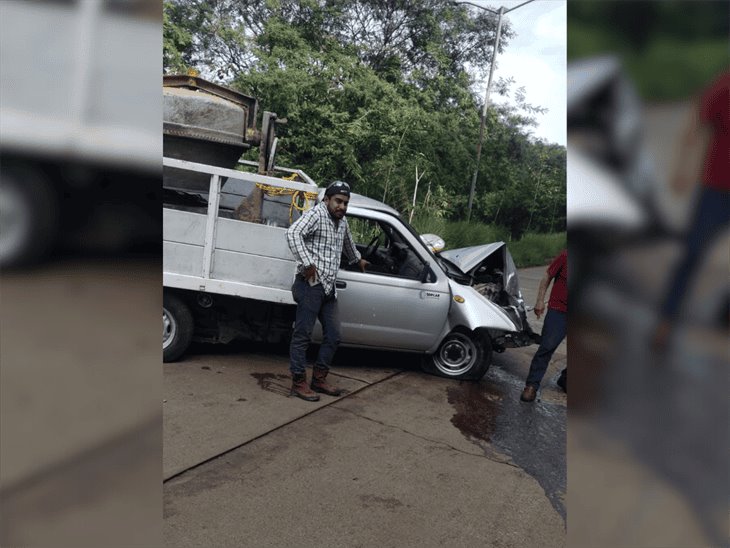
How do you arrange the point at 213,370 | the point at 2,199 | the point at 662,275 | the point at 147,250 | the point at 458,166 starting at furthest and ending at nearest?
the point at 458,166 < the point at 213,370 < the point at 147,250 < the point at 2,199 < the point at 662,275

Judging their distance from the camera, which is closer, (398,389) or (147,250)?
(147,250)

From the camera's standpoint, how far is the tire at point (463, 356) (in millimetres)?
5020

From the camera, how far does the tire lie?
5.02 m

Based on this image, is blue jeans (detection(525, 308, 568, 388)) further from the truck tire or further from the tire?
the truck tire

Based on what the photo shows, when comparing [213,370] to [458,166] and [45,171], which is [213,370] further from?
[458,166]

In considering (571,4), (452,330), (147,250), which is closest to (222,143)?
(452,330)

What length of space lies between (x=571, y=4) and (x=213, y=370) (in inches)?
175

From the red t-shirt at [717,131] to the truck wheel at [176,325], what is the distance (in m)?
4.35

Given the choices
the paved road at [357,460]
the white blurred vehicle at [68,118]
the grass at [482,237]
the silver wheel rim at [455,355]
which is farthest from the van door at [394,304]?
the grass at [482,237]

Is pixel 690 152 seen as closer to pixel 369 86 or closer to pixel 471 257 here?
pixel 471 257

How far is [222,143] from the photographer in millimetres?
4832

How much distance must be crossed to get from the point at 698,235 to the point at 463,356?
15.1 ft

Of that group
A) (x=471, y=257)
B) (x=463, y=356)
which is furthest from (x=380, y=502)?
(x=471, y=257)

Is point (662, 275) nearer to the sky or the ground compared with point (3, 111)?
nearer to the ground
